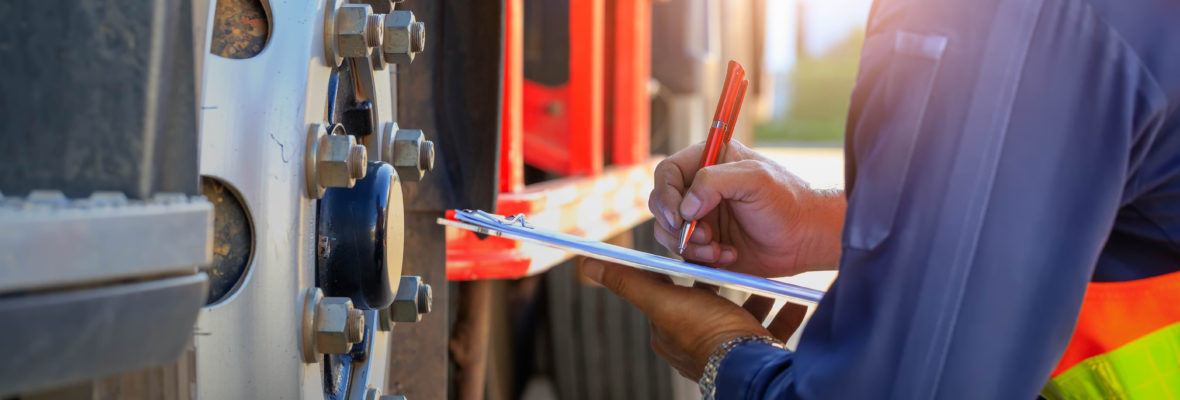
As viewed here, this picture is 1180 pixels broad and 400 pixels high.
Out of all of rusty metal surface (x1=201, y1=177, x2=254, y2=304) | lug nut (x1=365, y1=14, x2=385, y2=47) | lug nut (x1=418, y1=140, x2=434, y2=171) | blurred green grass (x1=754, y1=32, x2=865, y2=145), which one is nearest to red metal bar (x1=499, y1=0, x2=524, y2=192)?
lug nut (x1=418, y1=140, x2=434, y2=171)

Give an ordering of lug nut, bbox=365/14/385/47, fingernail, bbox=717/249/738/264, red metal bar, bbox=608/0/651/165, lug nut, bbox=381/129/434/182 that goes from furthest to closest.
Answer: red metal bar, bbox=608/0/651/165
fingernail, bbox=717/249/738/264
lug nut, bbox=381/129/434/182
lug nut, bbox=365/14/385/47

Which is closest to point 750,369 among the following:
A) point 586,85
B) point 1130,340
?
point 1130,340

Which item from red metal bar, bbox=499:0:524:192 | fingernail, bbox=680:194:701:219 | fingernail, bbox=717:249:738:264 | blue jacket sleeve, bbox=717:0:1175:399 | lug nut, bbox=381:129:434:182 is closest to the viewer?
blue jacket sleeve, bbox=717:0:1175:399

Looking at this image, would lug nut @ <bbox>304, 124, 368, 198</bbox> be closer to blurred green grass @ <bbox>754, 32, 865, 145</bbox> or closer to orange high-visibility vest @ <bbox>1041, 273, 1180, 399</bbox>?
orange high-visibility vest @ <bbox>1041, 273, 1180, 399</bbox>

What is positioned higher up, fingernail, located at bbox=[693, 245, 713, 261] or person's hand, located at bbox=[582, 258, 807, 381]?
fingernail, located at bbox=[693, 245, 713, 261]

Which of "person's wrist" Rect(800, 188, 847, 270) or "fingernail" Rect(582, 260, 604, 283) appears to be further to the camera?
"person's wrist" Rect(800, 188, 847, 270)

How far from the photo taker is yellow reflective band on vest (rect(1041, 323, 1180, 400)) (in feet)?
2.57

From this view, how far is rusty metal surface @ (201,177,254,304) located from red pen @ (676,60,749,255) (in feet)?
1.57

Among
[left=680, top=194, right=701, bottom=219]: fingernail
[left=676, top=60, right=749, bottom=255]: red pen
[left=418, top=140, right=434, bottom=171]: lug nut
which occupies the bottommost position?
[left=680, top=194, right=701, bottom=219]: fingernail

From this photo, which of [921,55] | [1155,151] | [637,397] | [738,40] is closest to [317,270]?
[921,55]

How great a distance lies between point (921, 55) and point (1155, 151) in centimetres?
18

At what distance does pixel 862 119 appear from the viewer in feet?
2.22

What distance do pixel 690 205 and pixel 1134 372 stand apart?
0.40m

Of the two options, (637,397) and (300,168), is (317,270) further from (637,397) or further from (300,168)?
(637,397)
